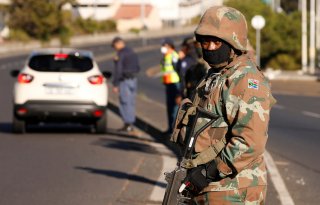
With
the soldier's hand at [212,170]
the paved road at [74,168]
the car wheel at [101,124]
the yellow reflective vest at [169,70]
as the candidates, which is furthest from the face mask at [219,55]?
the car wheel at [101,124]

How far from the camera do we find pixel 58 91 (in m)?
18.4

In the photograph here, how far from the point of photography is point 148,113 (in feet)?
72.6

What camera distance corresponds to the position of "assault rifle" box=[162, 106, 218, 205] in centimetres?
517

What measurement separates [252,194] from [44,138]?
12.9 meters

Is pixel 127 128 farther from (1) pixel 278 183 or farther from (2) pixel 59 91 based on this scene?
(1) pixel 278 183

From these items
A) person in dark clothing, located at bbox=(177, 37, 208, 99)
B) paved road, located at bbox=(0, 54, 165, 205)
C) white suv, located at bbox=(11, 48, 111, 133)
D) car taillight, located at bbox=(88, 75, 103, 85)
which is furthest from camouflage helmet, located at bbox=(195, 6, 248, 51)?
car taillight, located at bbox=(88, 75, 103, 85)

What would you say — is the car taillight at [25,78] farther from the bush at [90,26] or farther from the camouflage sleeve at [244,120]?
the bush at [90,26]

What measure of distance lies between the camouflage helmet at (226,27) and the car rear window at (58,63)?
1339cm

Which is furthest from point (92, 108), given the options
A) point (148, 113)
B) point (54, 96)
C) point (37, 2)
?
point (37, 2)

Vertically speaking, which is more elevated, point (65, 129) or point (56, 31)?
point (65, 129)

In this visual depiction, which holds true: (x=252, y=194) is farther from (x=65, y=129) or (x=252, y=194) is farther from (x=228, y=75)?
(x=65, y=129)

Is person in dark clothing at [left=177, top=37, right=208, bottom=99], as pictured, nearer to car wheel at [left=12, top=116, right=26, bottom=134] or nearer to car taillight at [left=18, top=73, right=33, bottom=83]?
car taillight at [left=18, top=73, right=33, bottom=83]

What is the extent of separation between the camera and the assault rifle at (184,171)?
517 cm

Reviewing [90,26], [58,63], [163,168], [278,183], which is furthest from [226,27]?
[90,26]
